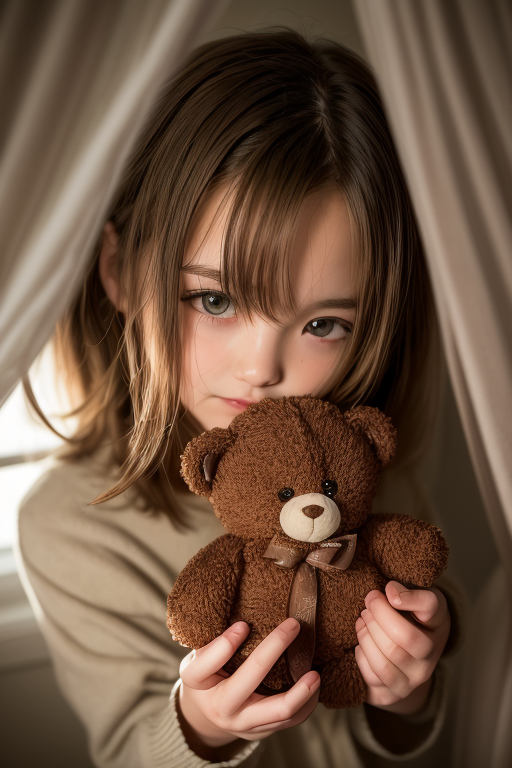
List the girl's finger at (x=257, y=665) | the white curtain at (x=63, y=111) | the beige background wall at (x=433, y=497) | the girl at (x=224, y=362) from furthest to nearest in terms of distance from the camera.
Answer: the beige background wall at (x=433, y=497), the girl at (x=224, y=362), the girl's finger at (x=257, y=665), the white curtain at (x=63, y=111)

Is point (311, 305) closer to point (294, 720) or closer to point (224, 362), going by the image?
point (224, 362)

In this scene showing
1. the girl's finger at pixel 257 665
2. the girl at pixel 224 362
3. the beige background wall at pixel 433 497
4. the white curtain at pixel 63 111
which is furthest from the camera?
the beige background wall at pixel 433 497

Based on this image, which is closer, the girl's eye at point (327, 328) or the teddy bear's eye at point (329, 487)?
the teddy bear's eye at point (329, 487)

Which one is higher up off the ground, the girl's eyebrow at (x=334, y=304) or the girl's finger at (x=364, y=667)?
the girl's eyebrow at (x=334, y=304)

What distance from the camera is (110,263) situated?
0.94 meters

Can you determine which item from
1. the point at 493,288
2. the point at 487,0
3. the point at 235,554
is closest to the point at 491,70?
the point at 487,0

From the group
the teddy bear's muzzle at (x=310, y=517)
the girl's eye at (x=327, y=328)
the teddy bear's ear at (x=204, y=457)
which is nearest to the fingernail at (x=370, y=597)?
the teddy bear's muzzle at (x=310, y=517)

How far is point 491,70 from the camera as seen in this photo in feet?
1.90

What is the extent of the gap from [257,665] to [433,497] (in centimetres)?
84

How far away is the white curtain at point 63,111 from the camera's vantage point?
52 cm

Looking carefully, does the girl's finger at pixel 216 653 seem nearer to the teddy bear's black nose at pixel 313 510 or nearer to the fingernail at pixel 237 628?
the fingernail at pixel 237 628

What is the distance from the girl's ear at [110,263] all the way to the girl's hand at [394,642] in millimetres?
556

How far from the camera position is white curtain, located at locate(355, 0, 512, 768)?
0.57 m

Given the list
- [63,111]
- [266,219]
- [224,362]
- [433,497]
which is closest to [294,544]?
[224,362]
